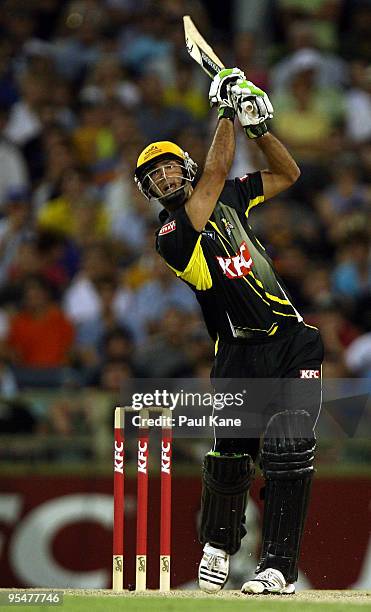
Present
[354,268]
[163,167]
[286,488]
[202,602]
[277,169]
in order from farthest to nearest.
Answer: [354,268]
[277,169]
[163,167]
[286,488]
[202,602]

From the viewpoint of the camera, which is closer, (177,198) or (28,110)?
(177,198)

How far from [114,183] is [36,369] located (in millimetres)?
2121

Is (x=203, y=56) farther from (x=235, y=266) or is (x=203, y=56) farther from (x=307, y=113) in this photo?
(x=307, y=113)

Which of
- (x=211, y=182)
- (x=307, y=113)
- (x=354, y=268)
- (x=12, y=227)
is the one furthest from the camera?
(x=307, y=113)

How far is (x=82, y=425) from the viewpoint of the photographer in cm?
853

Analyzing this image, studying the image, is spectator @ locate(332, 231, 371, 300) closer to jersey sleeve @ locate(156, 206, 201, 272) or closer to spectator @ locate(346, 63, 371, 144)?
spectator @ locate(346, 63, 371, 144)

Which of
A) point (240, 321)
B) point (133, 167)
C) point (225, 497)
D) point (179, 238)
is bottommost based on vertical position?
point (225, 497)

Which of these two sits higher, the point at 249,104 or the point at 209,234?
the point at 249,104

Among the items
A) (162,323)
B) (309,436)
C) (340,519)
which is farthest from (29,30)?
(309,436)

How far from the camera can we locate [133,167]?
36.2 ft

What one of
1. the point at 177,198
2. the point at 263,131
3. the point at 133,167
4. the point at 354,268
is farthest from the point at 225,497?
the point at 133,167

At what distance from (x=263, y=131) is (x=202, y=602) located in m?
2.15

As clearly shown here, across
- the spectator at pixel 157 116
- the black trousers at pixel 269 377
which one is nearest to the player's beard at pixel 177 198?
the black trousers at pixel 269 377

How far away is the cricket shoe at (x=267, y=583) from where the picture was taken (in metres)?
6.21
